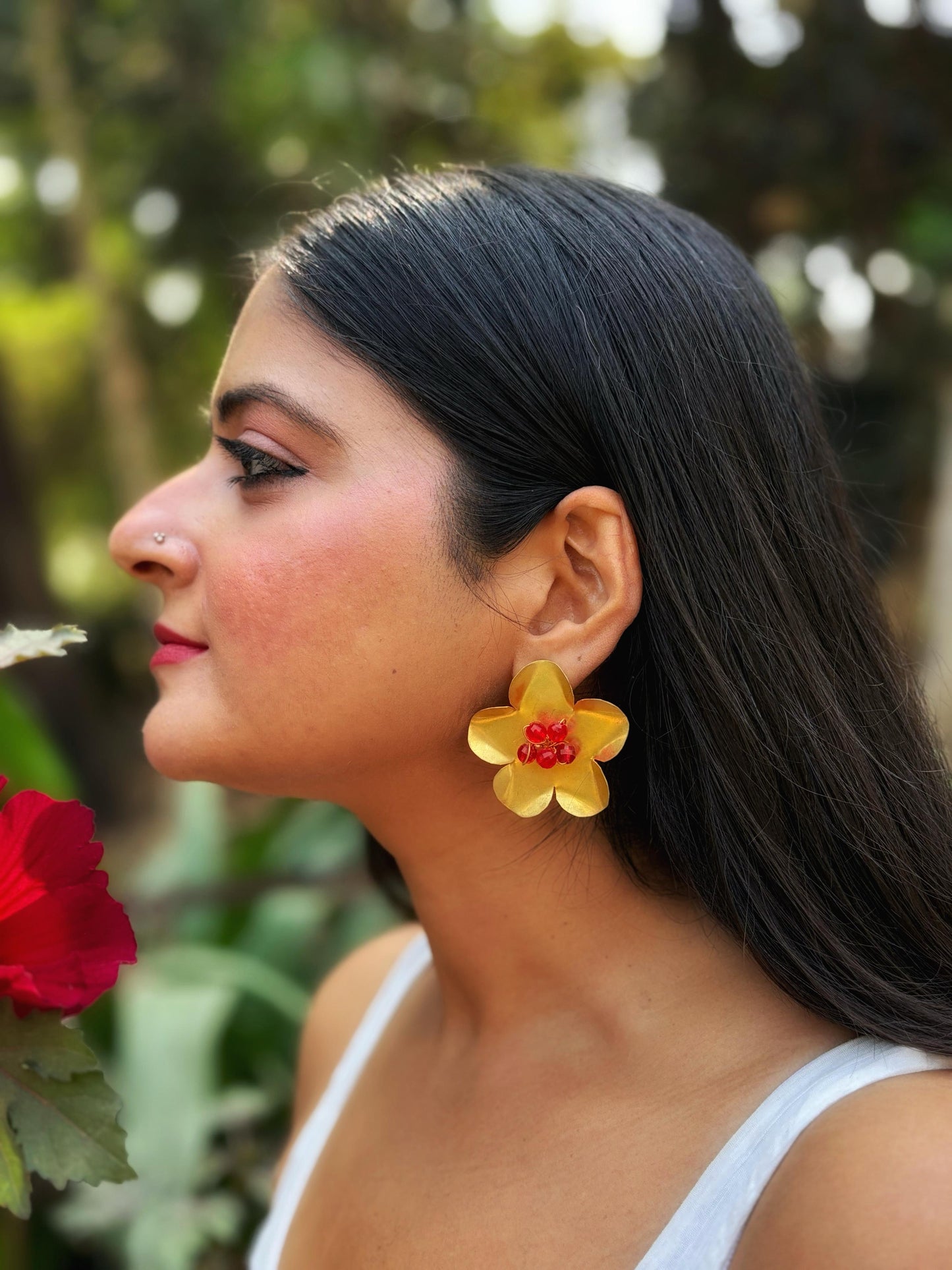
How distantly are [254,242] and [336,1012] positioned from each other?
4028 millimetres

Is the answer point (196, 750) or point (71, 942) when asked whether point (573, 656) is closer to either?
point (196, 750)

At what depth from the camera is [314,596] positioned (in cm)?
137

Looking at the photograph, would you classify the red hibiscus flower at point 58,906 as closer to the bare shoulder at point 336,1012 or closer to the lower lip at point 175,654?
the lower lip at point 175,654

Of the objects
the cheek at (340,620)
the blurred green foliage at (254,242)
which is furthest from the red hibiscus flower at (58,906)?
the blurred green foliage at (254,242)

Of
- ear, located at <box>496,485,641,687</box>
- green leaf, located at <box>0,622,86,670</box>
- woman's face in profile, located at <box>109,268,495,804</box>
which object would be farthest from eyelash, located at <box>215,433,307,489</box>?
green leaf, located at <box>0,622,86,670</box>

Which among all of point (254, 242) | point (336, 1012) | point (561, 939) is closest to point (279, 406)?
point (561, 939)

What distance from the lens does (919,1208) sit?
1.02m

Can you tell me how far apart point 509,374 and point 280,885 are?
7.25 ft

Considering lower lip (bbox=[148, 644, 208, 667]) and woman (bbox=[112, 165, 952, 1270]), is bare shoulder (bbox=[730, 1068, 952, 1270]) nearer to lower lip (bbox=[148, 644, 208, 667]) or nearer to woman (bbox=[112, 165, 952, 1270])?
woman (bbox=[112, 165, 952, 1270])

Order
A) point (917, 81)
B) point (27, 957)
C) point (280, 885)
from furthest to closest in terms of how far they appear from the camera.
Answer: point (917, 81) → point (280, 885) → point (27, 957)

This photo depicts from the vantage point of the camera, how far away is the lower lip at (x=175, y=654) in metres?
1.45

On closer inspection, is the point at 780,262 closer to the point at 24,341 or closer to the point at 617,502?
the point at 617,502

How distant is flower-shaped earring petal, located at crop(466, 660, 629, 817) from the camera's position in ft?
4.42

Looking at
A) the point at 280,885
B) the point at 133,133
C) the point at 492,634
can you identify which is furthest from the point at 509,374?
the point at 133,133
